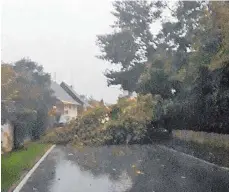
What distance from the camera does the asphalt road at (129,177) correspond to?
32.0 ft

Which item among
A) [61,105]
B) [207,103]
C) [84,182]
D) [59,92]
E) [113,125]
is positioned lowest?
[84,182]

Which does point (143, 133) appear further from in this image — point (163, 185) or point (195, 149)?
point (163, 185)

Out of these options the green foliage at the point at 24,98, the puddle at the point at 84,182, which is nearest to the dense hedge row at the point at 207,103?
the puddle at the point at 84,182

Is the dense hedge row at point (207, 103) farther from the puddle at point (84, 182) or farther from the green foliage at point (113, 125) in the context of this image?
the puddle at point (84, 182)

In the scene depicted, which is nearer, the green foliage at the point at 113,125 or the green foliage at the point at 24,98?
the green foliage at the point at 24,98

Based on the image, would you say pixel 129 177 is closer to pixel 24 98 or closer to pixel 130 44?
pixel 24 98

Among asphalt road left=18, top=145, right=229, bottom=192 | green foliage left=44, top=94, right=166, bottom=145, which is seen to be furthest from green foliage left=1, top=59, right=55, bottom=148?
asphalt road left=18, top=145, right=229, bottom=192

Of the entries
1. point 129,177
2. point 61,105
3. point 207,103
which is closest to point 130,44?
point 61,105

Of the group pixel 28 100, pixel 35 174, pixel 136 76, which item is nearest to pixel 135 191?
pixel 35 174

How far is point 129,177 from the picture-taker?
11.6 metres

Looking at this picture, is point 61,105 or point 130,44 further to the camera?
point 61,105

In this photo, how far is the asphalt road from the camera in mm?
9766

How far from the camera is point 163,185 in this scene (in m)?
10.0

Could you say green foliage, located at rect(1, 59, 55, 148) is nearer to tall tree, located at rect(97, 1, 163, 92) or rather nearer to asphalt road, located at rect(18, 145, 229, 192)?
asphalt road, located at rect(18, 145, 229, 192)
